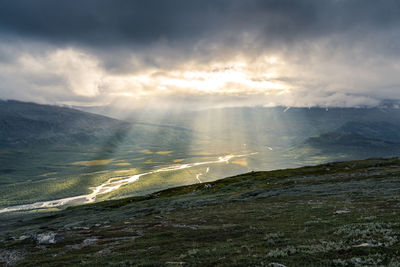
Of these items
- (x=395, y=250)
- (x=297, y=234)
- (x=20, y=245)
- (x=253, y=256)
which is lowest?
(x=20, y=245)

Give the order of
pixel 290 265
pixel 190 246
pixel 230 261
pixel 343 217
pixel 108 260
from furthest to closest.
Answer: pixel 343 217, pixel 190 246, pixel 108 260, pixel 230 261, pixel 290 265

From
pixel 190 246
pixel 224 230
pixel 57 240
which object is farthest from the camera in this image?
pixel 57 240

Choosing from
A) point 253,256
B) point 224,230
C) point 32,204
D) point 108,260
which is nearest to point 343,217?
point 224,230

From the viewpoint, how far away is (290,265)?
1250cm

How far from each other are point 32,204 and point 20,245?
209708 millimetres

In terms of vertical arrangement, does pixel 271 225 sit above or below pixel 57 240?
above

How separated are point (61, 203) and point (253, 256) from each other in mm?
228336

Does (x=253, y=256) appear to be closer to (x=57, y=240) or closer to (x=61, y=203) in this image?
(x=57, y=240)

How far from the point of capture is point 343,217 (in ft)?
79.7

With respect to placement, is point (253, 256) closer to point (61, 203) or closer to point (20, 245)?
point (20, 245)

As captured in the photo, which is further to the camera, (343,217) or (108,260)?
(343,217)

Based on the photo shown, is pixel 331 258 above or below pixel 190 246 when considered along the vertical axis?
above

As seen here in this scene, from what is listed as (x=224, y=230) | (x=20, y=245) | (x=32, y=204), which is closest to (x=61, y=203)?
(x=32, y=204)

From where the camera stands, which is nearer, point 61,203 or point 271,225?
point 271,225
